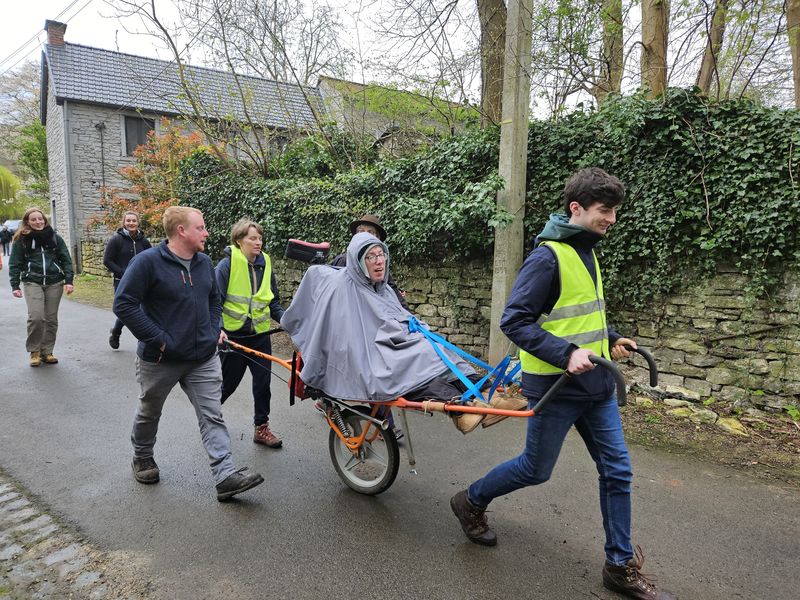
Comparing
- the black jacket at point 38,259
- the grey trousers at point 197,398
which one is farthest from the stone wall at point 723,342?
the black jacket at point 38,259

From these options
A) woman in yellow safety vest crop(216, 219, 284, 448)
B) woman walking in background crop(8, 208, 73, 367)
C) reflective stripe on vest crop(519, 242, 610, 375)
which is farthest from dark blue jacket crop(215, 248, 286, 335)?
woman walking in background crop(8, 208, 73, 367)

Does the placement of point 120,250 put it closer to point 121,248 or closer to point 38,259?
point 121,248

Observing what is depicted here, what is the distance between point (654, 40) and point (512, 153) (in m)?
3.72

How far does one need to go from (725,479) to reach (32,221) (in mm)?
8152

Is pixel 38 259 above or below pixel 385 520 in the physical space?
above

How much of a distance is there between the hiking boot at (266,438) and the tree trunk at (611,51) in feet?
21.3

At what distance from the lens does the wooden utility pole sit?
5910mm

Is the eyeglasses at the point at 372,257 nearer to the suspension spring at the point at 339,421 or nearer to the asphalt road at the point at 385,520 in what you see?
the suspension spring at the point at 339,421

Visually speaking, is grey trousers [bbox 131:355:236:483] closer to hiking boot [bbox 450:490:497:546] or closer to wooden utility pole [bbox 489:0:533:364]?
hiking boot [bbox 450:490:497:546]

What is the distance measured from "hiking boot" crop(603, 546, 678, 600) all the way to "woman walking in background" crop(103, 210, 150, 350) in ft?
24.4

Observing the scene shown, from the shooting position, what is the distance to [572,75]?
7.84m

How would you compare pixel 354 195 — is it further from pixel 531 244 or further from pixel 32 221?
pixel 32 221


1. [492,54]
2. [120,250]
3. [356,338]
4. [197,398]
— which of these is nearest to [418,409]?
[356,338]

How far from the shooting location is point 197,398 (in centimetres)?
366
